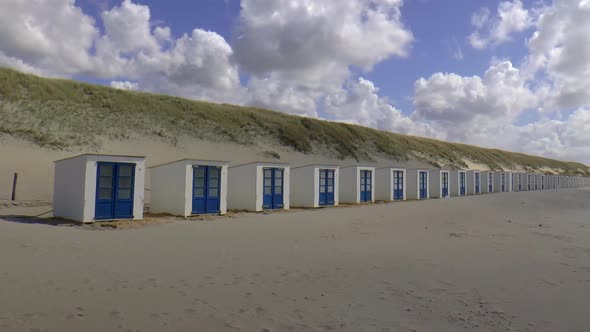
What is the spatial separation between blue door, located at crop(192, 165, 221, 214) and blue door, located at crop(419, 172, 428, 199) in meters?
17.1

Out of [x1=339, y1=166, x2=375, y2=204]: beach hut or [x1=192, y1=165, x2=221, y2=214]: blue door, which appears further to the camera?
[x1=339, y1=166, x2=375, y2=204]: beach hut

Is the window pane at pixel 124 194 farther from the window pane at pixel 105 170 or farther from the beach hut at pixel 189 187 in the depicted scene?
the beach hut at pixel 189 187

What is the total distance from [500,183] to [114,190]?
37484 millimetres

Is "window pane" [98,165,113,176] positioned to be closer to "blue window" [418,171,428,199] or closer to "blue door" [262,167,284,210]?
"blue door" [262,167,284,210]

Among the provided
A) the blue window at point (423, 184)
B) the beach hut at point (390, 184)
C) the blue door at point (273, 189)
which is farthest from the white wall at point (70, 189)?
the blue window at point (423, 184)

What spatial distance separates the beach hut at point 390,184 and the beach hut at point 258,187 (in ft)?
30.6

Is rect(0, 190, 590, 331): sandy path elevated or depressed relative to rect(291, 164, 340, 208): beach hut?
depressed

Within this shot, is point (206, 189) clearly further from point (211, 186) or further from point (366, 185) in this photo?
point (366, 185)

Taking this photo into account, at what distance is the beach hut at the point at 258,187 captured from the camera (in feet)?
57.9

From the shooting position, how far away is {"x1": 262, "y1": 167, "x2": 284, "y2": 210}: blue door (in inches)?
712

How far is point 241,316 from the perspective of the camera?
467 cm

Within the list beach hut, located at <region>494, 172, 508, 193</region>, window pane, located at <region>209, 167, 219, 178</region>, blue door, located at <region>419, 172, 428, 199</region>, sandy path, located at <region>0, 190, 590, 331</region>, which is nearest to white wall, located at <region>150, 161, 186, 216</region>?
window pane, located at <region>209, 167, 219, 178</region>

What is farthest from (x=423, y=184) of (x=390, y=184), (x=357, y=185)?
(x=357, y=185)

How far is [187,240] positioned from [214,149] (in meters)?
25.8
